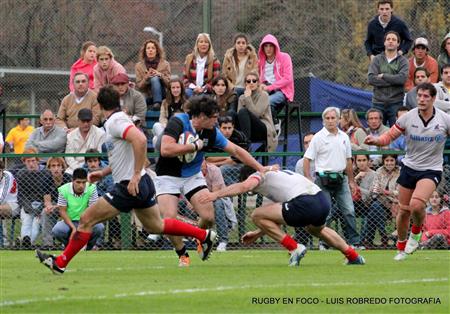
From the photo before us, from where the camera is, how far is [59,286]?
1025 cm

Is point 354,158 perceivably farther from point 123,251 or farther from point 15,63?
point 15,63

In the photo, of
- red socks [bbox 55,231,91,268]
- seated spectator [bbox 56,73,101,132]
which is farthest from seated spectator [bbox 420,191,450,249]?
red socks [bbox 55,231,91,268]

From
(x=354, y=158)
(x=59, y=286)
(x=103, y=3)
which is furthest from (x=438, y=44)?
(x=59, y=286)

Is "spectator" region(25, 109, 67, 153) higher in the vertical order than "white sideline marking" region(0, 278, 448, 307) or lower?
lower

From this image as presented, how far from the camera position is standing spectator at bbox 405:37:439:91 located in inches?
765

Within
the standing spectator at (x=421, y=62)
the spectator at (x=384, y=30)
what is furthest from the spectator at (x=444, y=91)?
the spectator at (x=384, y=30)

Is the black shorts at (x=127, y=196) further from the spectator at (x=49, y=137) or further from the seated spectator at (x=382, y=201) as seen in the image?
the spectator at (x=49, y=137)

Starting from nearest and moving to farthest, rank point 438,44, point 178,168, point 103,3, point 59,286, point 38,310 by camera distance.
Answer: point 38,310 → point 59,286 → point 178,168 → point 438,44 → point 103,3

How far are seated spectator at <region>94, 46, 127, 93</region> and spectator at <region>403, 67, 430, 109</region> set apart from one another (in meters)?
4.76

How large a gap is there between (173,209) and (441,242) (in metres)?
5.50

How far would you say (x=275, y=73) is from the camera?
19.5 m

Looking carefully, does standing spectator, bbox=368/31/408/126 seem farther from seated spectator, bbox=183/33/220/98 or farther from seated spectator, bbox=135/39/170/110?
seated spectator, bbox=135/39/170/110

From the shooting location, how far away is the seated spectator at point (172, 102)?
18703 millimetres

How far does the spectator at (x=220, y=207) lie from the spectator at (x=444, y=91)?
11.7 ft
